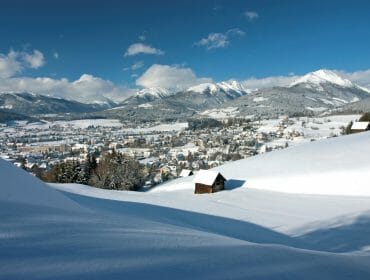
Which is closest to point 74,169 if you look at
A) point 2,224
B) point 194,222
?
point 194,222

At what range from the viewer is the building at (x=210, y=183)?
1480 inches

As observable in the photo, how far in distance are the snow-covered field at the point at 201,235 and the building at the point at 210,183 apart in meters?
2.34

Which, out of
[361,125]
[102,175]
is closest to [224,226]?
[102,175]

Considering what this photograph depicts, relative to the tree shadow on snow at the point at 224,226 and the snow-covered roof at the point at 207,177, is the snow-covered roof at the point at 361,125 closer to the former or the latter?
the snow-covered roof at the point at 207,177

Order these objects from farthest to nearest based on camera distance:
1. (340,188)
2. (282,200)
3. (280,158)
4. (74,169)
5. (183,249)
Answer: (74,169)
(280,158)
(340,188)
(282,200)
(183,249)

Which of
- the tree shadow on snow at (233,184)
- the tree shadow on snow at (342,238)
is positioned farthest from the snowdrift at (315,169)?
the tree shadow on snow at (342,238)

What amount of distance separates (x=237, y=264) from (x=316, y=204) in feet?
74.6

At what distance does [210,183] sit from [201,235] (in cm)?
2814

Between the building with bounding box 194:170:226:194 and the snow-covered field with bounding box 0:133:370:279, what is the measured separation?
234 centimetres

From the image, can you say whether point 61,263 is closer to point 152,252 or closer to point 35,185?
point 152,252

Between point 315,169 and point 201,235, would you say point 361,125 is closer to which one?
point 315,169

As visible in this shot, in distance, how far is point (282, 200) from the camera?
97.7 ft

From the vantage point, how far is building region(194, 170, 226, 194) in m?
37.6

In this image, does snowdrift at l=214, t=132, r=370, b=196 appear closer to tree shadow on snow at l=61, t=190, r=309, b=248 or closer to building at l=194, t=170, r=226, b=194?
building at l=194, t=170, r=226, b=194
